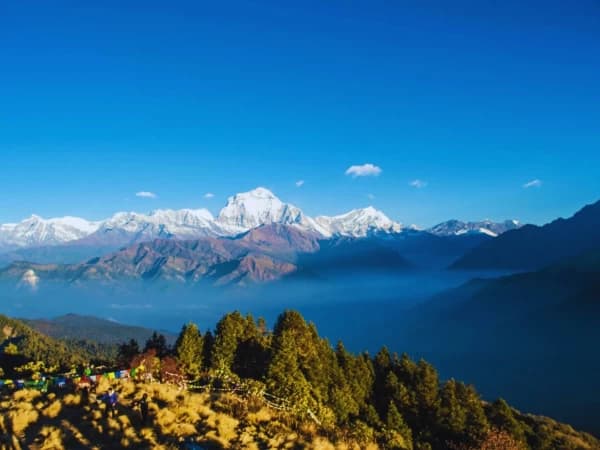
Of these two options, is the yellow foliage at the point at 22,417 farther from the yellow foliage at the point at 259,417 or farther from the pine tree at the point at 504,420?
the pine tree at the point at 504,420

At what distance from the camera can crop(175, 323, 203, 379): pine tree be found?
63.8 metres

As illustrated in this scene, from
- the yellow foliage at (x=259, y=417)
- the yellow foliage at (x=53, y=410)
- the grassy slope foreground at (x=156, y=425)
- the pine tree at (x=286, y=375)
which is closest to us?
the grassy slope foreground at (x=156, y=425)

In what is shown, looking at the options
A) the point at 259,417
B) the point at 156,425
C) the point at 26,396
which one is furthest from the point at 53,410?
the point at 259,417

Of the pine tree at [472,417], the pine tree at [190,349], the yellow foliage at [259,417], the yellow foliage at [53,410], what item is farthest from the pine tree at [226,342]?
the pine tree at [472,417]

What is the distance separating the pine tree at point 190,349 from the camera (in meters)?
63.8

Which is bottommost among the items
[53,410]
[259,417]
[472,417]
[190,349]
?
[472,417]

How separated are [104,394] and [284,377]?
84.5ft

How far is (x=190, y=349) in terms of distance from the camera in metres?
67.5

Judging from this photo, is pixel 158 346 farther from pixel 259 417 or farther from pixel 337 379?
pixel 259 417

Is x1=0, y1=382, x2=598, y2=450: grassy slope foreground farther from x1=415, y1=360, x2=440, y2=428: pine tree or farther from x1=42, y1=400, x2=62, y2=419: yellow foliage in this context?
x1=415, y1=360, x2=440, y2=428: pine tree

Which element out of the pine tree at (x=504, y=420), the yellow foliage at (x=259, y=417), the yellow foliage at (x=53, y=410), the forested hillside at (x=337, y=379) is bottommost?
the pine tree at (x=504, y=420)

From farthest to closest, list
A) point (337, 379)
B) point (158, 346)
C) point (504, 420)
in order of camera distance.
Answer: point (158, 346), point (504, 420), point (337, 379)

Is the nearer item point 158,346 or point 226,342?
point 226,342

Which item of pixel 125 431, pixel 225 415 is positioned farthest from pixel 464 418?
pixel 125 431
